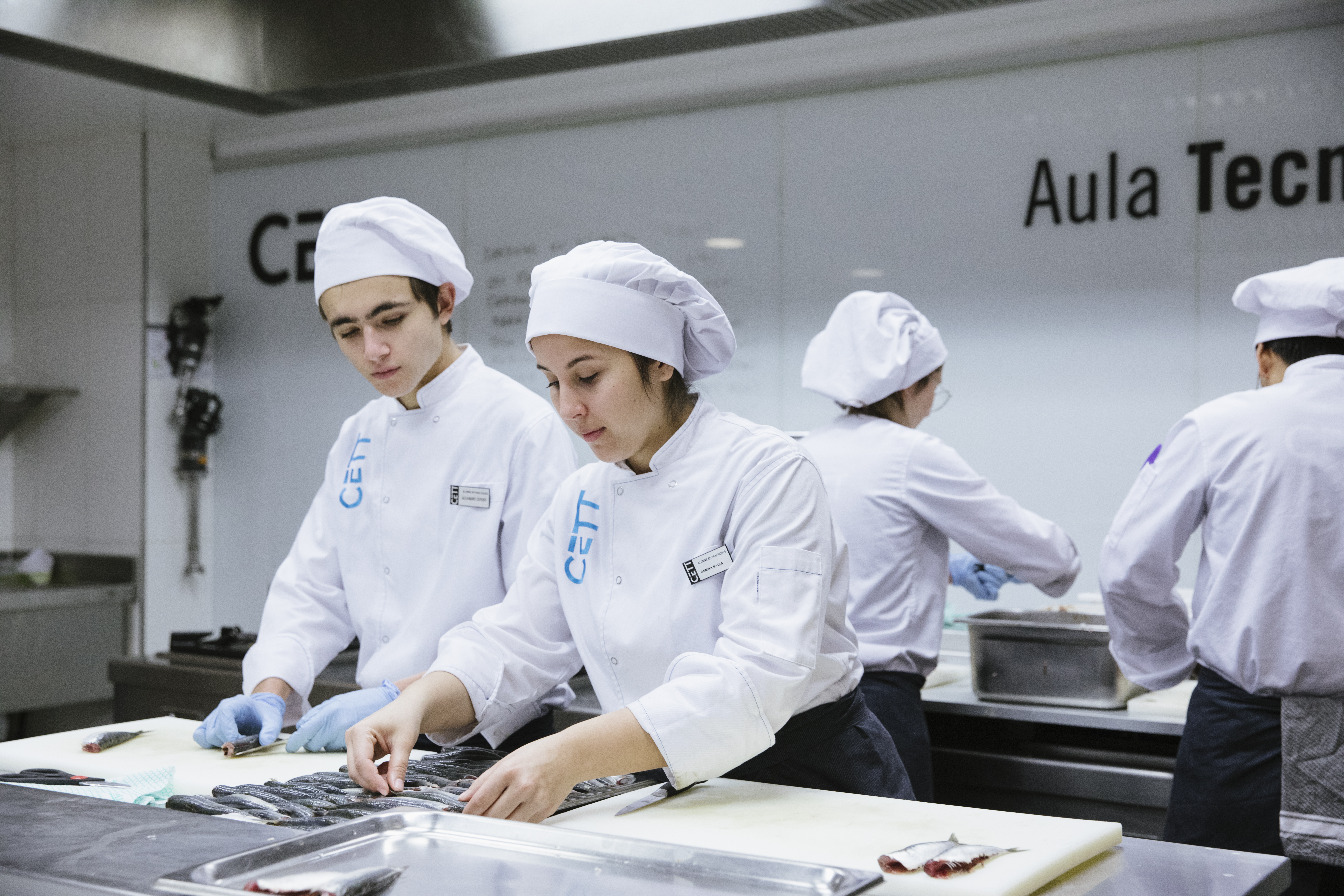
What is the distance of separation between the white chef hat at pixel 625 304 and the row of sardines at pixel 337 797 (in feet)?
1.69

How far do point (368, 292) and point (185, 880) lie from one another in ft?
3.47

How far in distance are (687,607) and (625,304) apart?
37cm

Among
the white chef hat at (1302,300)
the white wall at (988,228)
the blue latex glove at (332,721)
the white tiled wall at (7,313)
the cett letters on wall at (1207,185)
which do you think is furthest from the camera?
the white tiled wall at (7,313)

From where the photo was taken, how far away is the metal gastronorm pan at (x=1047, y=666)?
2.43 meters

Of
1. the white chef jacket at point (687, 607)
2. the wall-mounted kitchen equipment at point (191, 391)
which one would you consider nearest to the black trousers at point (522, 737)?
the white chef jacket at point (687, 607)

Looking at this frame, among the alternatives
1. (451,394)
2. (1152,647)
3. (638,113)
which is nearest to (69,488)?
(638,113)

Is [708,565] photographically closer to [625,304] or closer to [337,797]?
[625,304]

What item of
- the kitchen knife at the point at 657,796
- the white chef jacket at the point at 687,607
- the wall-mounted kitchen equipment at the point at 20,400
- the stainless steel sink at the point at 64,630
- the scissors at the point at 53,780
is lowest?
the stainless steel sink at the point at 64,630

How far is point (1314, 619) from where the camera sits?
1.86 meters

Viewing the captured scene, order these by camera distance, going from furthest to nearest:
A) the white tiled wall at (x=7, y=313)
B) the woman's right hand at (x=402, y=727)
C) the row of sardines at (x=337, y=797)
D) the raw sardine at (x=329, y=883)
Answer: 1. the white tiled wall at (x=7, y=313)
2. the woman's right hand at (x=402, y=727)
3. the row of sardines at (x=337, y=797)
4. the raw sardine at (x=329, y=883)

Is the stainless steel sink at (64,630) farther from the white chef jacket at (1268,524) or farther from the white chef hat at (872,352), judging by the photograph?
the white chef jacket at (1268,524)

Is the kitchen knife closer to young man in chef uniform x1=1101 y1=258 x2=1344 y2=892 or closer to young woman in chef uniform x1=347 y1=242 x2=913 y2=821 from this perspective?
young woman in chef uniform x1=347 y1=242 x2=913 y2=821

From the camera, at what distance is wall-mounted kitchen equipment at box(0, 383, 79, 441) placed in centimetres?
440

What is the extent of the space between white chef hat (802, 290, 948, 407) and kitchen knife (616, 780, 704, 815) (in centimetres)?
126
